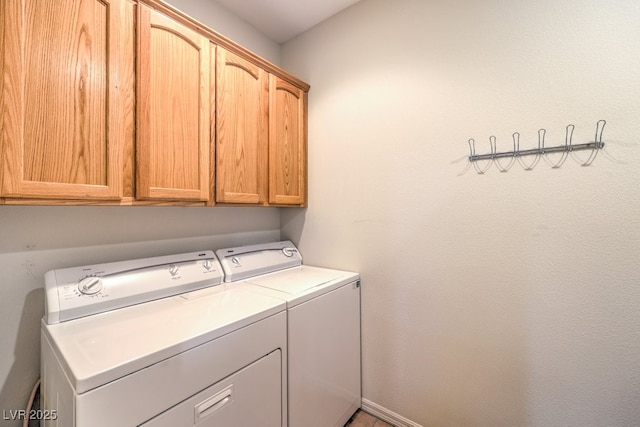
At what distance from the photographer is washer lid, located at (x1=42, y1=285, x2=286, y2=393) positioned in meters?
0.71

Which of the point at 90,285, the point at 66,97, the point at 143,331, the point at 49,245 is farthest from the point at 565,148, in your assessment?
the point at 49,245

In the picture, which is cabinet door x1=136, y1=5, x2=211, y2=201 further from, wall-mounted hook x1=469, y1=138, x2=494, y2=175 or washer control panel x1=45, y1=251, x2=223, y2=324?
wall-mounted hook x1=469, y1=138, x2=494, y2=175

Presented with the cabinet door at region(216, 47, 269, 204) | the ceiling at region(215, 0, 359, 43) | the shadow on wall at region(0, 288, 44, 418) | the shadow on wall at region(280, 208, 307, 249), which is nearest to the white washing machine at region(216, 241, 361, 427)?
the shadow on wall at region(280, 208, 307, 249)

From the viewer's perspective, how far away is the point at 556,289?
45.6 inches

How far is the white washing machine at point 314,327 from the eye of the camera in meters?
1.25

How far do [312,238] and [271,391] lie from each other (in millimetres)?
1058

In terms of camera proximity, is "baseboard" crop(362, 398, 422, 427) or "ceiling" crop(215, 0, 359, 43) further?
"ceiling" crop(215, 0, 359, 43)

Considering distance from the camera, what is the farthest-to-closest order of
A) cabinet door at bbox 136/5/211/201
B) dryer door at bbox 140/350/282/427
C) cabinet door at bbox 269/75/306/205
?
cabinet door at bbox 269/75/306/205 → cabinet door at bbox 136/5/211/201 → dryer door at bbox 140/350/282/427

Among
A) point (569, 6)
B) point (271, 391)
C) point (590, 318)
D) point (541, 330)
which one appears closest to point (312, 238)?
point (271, 391)

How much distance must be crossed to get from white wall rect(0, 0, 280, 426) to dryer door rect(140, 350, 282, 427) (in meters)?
0.82

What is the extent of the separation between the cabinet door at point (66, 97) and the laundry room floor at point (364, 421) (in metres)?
1.82

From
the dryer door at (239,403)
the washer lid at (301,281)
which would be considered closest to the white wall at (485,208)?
the washer lid at (301,281)

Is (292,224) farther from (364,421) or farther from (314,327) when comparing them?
(364,421)

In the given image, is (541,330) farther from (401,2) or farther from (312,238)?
(401,2)
